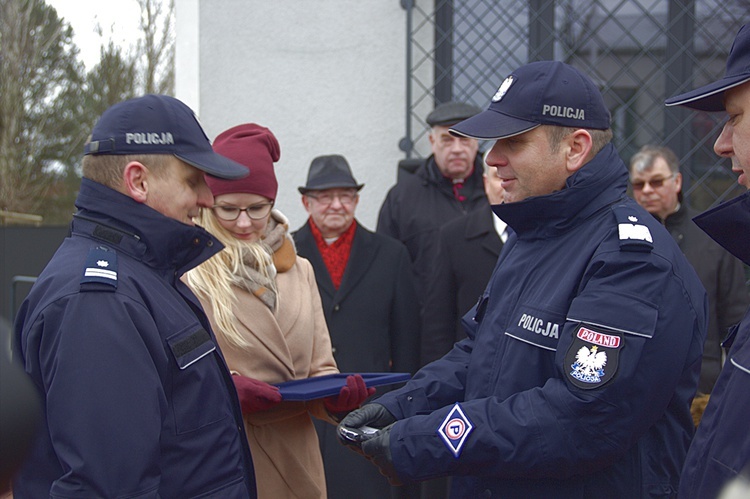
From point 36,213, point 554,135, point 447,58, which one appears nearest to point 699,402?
point 554,135

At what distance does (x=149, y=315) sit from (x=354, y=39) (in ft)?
15.8

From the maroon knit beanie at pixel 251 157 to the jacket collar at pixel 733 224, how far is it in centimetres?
165

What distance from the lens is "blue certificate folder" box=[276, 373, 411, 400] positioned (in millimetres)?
2760

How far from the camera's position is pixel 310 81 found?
6.50 meters

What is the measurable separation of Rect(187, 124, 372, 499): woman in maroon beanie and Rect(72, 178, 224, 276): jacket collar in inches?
28.8

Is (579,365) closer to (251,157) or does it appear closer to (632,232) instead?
(632,232)

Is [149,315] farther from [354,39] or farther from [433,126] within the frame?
[354,39]

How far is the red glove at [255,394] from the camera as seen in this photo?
108 inches

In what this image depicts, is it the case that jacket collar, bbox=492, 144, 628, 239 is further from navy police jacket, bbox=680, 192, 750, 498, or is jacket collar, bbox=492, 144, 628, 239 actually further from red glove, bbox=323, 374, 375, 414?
red glove, bbox=323, 374, 375, 414

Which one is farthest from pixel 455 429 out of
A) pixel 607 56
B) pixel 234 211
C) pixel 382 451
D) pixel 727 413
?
pixel 607 56

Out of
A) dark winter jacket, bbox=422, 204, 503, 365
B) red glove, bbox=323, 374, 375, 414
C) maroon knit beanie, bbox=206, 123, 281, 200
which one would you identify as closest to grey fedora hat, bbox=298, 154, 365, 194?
dark winter jacket, bbox=422, 204, 503, 365

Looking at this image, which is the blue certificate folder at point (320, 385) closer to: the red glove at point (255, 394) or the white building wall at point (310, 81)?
the red glove at point (255, 394)

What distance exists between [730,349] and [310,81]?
4.95m

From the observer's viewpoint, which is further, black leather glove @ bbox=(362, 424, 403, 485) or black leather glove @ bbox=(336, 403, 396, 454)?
black leather glove @ bbox=(336, 403, 396, 454)
